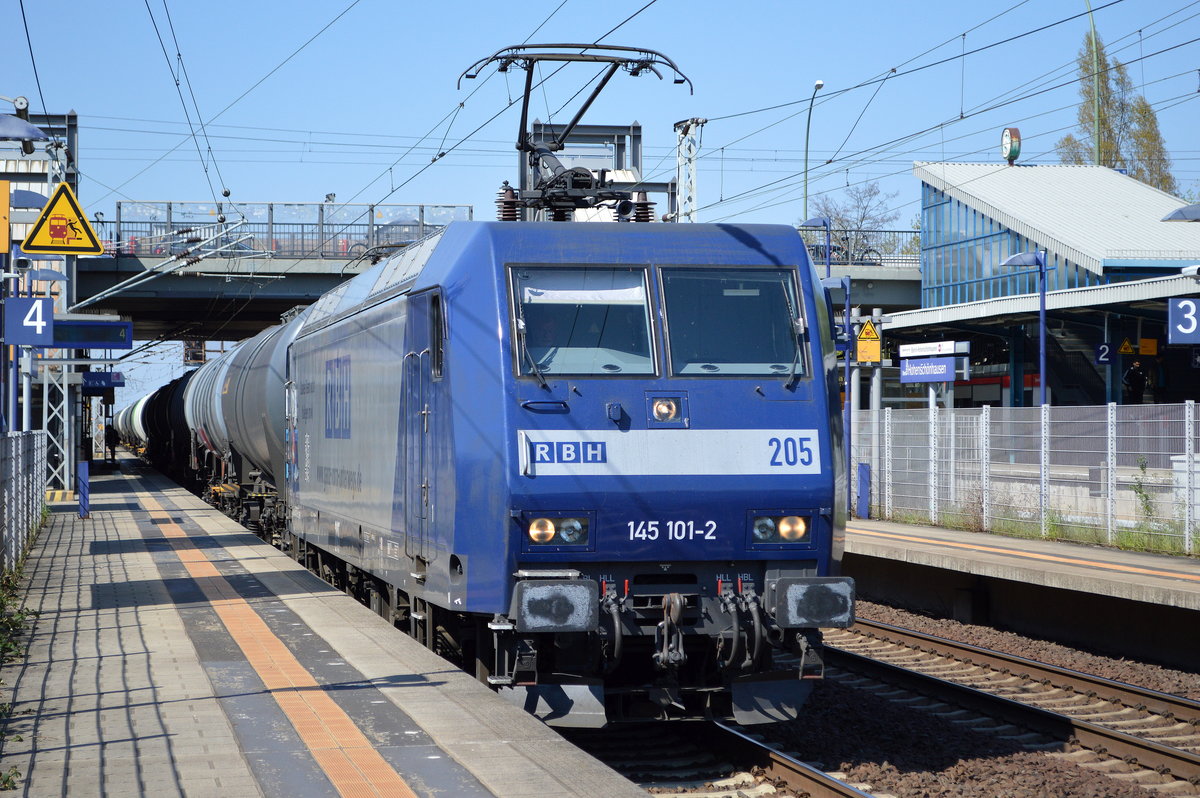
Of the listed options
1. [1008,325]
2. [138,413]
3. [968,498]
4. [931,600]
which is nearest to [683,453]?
[931,600]

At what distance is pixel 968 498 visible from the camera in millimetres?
19594

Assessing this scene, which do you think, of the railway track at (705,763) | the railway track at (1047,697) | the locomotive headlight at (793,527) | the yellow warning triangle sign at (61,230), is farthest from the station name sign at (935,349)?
the locomotive headlight at (793,527)

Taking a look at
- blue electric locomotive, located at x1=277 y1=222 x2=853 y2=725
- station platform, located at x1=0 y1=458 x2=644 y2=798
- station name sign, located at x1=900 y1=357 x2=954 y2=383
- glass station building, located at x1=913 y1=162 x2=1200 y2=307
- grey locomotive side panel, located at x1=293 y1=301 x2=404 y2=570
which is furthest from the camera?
glass station building, located at x1=913 y1=162 x2=1200 y2=307

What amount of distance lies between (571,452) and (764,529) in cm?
128

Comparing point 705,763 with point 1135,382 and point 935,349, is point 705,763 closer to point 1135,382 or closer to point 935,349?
point 935,349

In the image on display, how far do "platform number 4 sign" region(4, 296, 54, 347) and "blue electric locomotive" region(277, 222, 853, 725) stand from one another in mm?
10013

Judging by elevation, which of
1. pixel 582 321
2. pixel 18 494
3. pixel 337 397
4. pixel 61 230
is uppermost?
pixel 61 230

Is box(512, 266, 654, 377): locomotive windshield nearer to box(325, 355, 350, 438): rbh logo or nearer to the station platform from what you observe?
the station platform

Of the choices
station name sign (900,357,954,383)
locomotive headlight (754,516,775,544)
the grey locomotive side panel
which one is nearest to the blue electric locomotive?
locomotive headlight (754,516,775,544)

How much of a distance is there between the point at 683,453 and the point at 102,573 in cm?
1038

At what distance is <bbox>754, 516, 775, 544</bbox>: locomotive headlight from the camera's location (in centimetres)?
814

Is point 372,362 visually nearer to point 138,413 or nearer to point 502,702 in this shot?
point 502,702

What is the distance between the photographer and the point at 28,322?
17.2 m

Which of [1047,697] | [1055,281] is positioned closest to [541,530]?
[1047,697]
